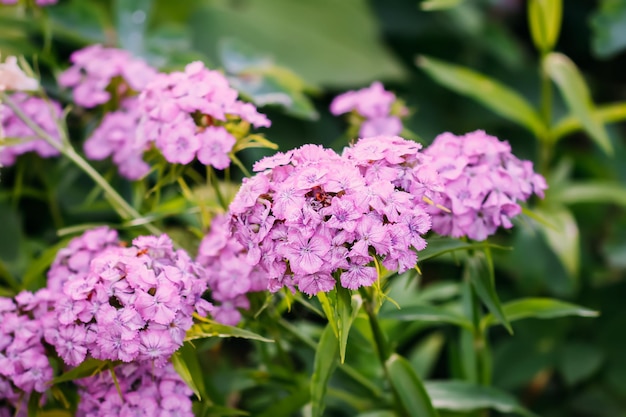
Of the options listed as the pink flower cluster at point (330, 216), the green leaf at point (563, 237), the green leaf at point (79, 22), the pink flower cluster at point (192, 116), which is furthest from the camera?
the green leaf at point (79, 22)

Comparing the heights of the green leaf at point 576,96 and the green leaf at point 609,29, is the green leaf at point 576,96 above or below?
below

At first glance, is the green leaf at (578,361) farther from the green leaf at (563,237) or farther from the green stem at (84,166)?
the green stem at (84,166)

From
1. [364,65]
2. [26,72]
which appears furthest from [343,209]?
[364,65]

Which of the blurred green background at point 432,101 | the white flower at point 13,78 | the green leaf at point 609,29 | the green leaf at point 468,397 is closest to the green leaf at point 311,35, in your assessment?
the blurred green background at point 432,101

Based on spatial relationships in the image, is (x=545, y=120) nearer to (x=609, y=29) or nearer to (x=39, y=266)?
(x=609, y=29)

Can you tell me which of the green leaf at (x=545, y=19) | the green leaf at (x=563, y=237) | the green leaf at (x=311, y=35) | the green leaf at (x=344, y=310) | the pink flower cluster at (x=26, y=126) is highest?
the green leaf at (x=311, y=35)

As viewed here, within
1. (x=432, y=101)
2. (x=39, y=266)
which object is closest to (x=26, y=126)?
(x=39, y=266)

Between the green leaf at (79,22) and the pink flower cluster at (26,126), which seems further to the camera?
the green leaf at (79,22)

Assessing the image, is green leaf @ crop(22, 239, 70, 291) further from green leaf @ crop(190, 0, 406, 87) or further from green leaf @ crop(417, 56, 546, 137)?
green leaf @ crop(190, 0, 406, 87)

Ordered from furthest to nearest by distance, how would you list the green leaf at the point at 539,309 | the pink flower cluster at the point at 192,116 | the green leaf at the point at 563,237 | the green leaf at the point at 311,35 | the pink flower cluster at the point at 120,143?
1. the green leaf at the point at 311,35
2. the green leaf at the point at 563,237
3. the pink flower cluster at the point at 120,143
4. the green leaf at the point at 539,309
5. the pink flower cluster at the point at 192,116
